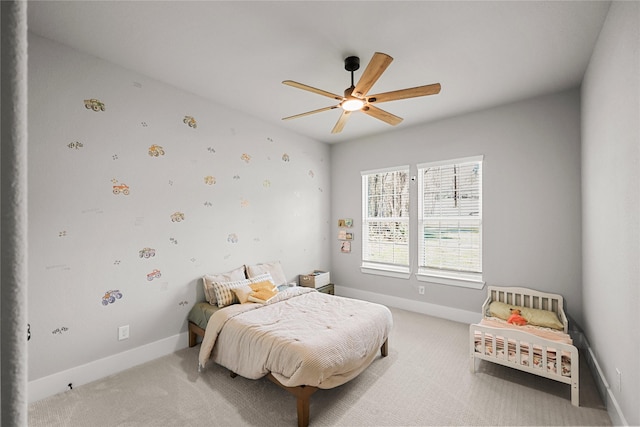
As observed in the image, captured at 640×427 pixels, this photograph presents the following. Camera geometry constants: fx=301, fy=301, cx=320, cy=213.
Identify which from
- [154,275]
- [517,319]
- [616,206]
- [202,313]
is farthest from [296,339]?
[616,206]

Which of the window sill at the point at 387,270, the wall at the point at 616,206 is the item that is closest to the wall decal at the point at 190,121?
the window sill at the point at 387,270

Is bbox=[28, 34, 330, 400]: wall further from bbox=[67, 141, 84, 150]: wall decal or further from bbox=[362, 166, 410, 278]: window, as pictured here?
bbox=[362, 166, 410, 278]: window

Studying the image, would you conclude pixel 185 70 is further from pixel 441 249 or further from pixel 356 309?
pixel 441 249

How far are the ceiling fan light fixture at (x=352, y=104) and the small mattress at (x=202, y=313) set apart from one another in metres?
2.32

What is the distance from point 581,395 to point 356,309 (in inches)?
73.2

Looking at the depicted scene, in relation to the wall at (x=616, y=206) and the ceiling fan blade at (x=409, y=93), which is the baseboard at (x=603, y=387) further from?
the ceiling fan blade at (x=409, y=93)

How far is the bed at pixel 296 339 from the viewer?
2107mm

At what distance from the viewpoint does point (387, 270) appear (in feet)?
15.2

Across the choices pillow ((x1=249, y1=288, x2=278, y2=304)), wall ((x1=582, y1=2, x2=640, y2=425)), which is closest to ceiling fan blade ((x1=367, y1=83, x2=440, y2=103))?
wall ((x1=582, y1=2, x2=640, y2=425))

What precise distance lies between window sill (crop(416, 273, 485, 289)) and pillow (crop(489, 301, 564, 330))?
0.41 metres

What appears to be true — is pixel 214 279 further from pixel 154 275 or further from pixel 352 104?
pixel 352 104

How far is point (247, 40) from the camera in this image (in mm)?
2359

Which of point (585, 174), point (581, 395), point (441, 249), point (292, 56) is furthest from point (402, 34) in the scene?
point (581, 395)

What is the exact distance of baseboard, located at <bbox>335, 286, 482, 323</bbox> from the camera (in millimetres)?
3873
